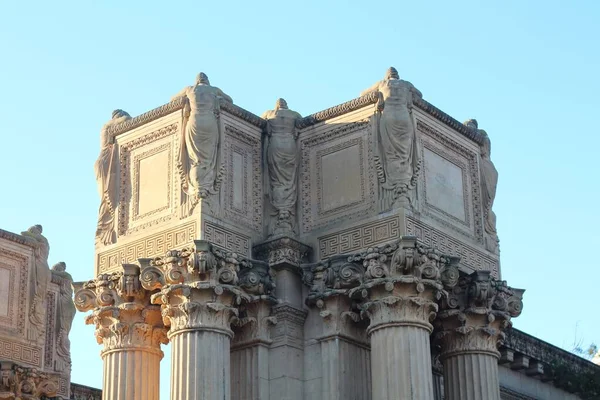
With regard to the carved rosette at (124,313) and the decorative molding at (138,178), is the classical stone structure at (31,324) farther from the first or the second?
the decorative molding at (138,178)

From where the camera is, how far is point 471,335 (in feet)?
121

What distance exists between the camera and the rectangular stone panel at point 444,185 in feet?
120

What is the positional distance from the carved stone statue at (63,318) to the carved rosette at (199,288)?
677 inches

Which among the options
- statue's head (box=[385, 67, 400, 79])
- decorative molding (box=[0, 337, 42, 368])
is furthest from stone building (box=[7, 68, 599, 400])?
decorative molding (box=[0, 337, 42, 368])

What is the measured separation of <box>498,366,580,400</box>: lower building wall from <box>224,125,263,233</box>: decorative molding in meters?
12.4

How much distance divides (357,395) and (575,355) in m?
15.9

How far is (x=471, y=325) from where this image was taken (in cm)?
3681

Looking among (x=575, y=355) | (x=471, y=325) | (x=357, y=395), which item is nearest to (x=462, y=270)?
(x=471, y=325)

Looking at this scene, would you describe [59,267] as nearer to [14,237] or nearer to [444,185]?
[14,237]

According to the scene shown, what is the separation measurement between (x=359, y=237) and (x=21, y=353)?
57.5 feet

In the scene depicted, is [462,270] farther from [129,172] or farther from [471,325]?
[129,172]

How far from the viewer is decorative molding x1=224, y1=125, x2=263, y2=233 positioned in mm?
36031

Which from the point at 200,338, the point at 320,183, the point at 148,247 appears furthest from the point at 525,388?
the point at 200,338

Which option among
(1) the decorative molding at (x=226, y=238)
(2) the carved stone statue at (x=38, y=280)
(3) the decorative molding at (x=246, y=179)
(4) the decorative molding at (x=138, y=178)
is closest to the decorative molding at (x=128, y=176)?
(4) the decorative molding at (x=138, y=178)
